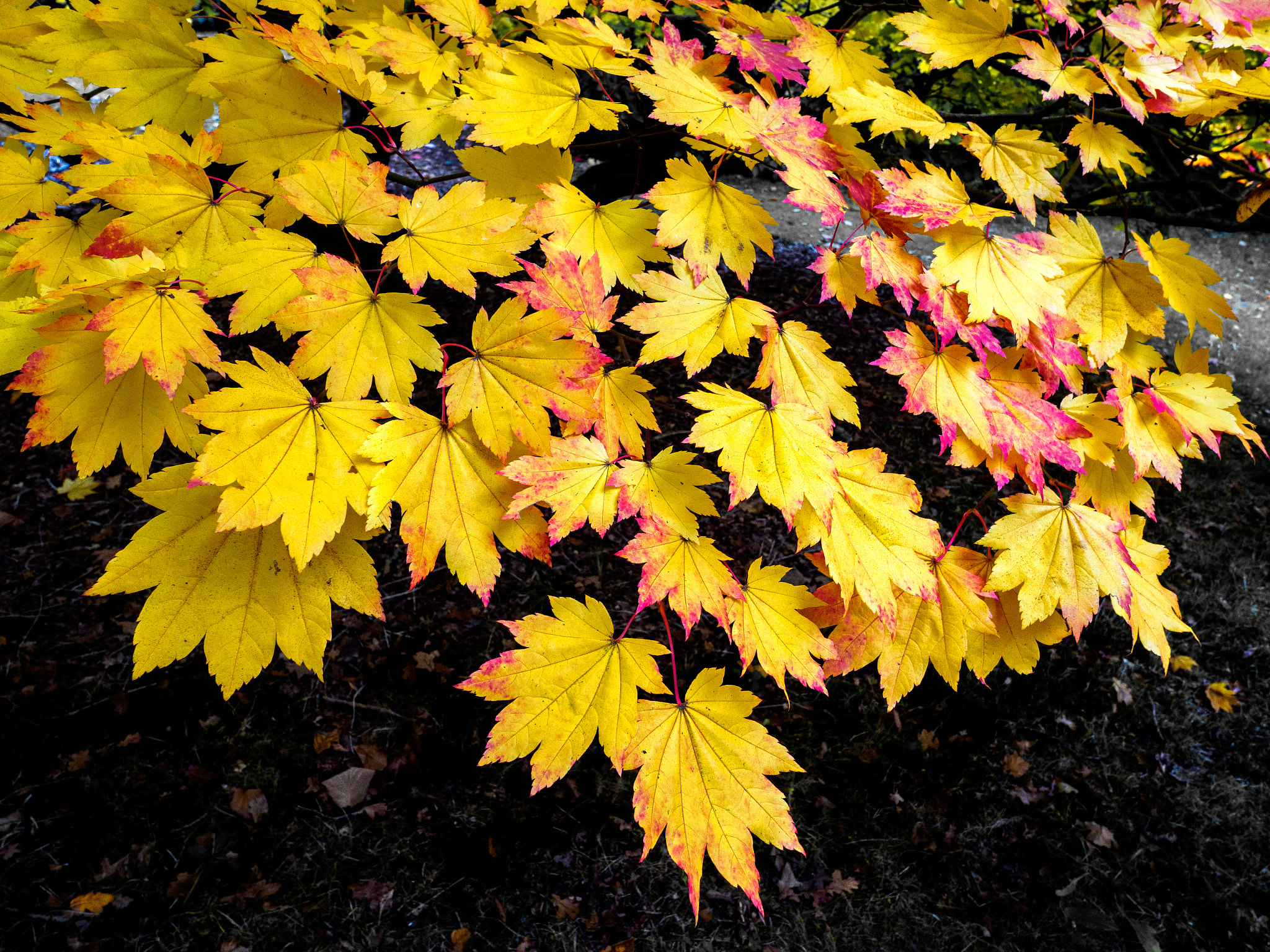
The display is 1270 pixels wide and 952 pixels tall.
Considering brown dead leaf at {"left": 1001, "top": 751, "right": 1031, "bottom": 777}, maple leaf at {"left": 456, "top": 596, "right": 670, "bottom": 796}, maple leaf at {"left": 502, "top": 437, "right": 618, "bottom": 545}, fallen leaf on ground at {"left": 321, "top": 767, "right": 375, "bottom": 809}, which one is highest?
maple leaf at {"left": 502, "top": 437, "right": 618, "bottom": 545}

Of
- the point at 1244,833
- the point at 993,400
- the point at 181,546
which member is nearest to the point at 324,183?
the point at 181,546

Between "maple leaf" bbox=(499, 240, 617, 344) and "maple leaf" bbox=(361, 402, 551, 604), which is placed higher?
"maple leaf" bbox=(499, 240, 617, 344)

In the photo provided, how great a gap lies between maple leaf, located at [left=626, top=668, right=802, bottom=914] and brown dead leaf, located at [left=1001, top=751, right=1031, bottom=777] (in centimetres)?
237

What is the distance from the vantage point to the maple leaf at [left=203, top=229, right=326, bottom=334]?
1.17m

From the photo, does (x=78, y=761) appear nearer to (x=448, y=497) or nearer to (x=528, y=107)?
(x=448, y=497)

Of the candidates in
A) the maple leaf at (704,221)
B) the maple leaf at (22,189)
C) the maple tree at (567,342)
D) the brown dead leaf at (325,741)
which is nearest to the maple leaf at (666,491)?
the maple tree at (567,342)

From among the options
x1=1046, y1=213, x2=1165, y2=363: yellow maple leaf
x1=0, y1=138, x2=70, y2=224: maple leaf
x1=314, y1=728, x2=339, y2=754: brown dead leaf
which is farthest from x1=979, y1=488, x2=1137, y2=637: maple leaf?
x1=314, y1=728, x2=339, y2=754: brown dead leaf

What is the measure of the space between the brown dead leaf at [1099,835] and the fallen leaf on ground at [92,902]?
3.84m

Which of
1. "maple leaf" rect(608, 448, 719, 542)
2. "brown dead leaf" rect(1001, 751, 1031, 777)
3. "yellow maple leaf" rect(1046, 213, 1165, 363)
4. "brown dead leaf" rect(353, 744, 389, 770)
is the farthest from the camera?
"brown dead leaf" rect(1001, 751, 1031, 777)

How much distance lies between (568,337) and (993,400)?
95 cm

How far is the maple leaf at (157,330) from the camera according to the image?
1.12 m

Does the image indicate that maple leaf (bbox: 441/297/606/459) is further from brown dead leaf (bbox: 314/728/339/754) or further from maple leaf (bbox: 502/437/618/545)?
brown dead leaf (bbox: 314/728/339/754)

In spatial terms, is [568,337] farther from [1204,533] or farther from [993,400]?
[1204,533]

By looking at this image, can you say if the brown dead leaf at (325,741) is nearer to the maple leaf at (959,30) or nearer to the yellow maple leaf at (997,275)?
the yellow maple leaf at (997,275)
